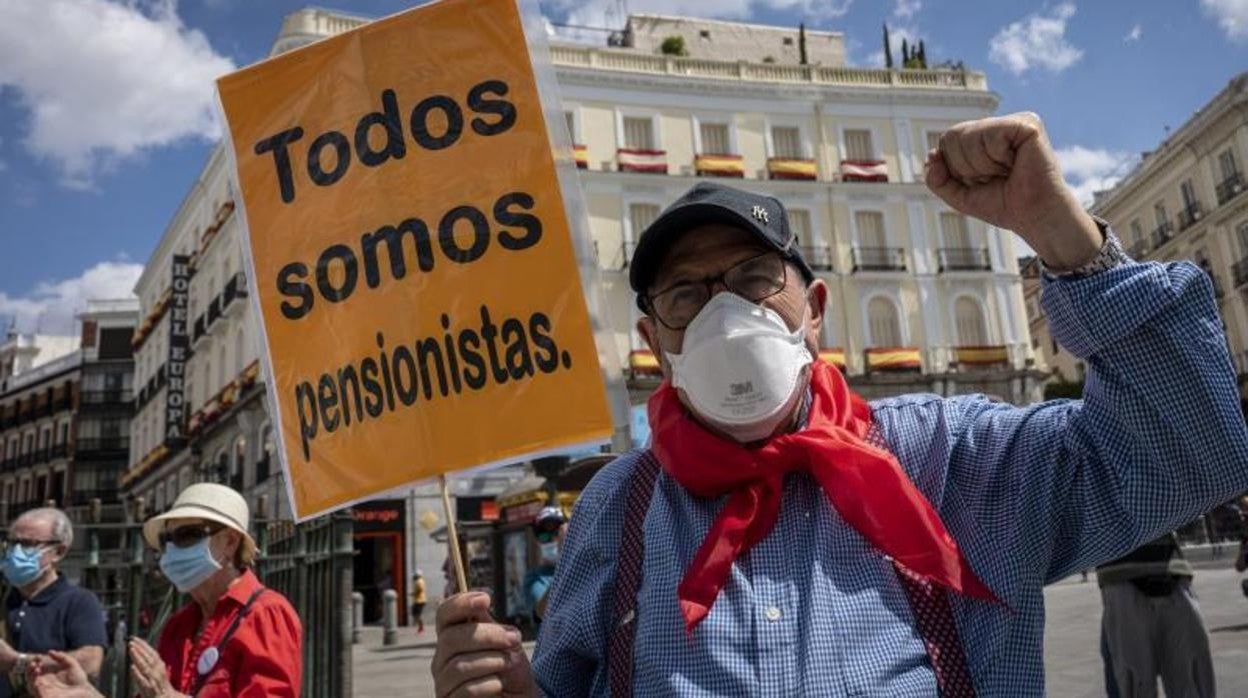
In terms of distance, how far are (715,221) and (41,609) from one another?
14.1 feet

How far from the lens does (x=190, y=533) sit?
12.3 ft

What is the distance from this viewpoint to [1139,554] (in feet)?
16.6

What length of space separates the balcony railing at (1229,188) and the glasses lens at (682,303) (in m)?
40.4

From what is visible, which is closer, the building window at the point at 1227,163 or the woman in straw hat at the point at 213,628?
the woman in straw hat at the point at 213,628

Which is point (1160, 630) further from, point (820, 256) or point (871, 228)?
point (871, 228)

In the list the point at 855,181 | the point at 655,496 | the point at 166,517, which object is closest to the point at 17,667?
the point at 166,517

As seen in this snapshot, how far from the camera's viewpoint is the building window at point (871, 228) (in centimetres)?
3044

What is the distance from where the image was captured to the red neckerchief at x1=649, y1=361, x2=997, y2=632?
Answer: 1.46 meters

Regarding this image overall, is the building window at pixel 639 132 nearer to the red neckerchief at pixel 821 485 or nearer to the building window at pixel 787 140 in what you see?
the building window at pixel 787 140

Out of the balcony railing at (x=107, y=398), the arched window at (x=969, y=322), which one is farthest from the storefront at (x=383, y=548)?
the balcony railing at (x=107, y=398)

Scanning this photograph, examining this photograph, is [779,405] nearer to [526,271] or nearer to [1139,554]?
[526,271]

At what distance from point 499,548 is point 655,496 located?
577 inches

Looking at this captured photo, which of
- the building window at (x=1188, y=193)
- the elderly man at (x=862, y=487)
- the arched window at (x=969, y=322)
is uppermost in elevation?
the building window at (x=1188, y=193)

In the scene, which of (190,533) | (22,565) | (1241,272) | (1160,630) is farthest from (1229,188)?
(22,565)
